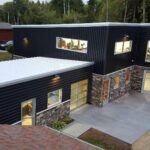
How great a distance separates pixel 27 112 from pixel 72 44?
8.26 m

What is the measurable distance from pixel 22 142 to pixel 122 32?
46.7ft

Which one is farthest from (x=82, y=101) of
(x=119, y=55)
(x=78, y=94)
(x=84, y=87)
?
(x=119, y=55)

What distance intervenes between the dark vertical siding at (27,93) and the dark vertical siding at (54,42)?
2719mm

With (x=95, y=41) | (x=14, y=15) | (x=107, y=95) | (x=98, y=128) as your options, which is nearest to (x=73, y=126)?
(x=98, y=128)

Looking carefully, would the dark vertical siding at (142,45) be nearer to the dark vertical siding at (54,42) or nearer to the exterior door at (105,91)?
the exterior door at (105,91)

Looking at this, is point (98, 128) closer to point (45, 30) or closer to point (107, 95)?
point (107, 95)

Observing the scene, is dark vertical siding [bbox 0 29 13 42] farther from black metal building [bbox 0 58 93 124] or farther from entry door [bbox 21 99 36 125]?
entry door [bbox 21 99 36 125]

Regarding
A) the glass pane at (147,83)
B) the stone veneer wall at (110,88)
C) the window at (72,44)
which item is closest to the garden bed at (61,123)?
the stone veneer wall at (110,88)

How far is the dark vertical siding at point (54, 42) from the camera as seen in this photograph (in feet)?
59.0

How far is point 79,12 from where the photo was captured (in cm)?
6925

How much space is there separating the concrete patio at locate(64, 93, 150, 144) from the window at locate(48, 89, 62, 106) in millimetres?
1865

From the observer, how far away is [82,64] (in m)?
17.4

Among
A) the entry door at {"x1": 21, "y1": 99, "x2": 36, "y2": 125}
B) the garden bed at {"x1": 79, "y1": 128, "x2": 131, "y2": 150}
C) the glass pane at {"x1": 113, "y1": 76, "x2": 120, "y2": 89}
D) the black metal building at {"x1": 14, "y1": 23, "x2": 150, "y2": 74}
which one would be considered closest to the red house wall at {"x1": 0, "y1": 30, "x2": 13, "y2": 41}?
the black metal building at {"x1": 14, "y1": 23, "x2": 150, "y2": 74}

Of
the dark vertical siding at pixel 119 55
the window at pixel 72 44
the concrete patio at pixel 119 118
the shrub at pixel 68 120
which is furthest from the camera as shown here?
the window at pixel 72 44
